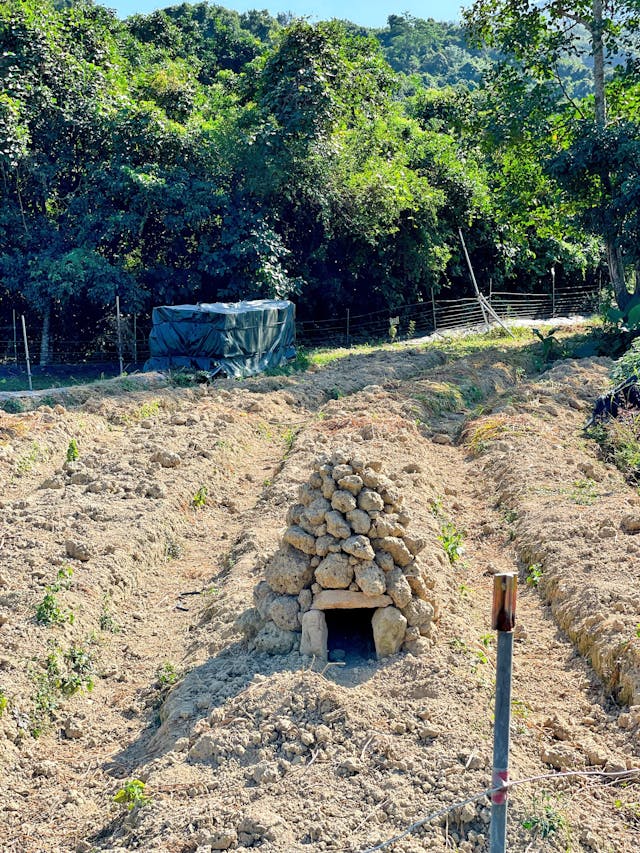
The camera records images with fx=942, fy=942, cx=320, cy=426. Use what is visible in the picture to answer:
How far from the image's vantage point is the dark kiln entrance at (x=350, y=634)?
6.75 m

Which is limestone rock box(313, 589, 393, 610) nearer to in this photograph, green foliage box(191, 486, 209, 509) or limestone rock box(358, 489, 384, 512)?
limestone rock box(358, 489, 384, 512)

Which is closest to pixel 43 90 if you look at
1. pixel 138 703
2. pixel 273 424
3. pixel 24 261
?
pixel 24 261

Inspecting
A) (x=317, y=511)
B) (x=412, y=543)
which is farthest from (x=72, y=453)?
(x=412, y=543)

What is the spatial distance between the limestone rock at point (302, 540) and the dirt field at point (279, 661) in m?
0.78

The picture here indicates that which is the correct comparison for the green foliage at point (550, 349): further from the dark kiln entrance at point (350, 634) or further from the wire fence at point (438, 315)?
the dark kiln entrance at point (350, 634)

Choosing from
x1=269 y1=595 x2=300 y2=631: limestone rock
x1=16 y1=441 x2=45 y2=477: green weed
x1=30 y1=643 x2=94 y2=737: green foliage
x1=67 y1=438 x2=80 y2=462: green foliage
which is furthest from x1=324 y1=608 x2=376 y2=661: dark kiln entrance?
x1=16 y1=441 x2=45 y2=477: green weed

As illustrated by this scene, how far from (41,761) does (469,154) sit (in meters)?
27.0

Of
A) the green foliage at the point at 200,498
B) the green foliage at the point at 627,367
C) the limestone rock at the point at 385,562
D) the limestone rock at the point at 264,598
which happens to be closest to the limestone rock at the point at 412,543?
the limestone rock at the point at 385,562

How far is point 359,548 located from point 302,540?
474mm

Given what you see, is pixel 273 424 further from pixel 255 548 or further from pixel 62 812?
pixel 62 812

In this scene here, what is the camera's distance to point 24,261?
21.7 metres

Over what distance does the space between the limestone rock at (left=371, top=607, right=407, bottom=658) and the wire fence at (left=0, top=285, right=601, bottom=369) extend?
1583cm

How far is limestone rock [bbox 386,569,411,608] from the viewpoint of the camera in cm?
657

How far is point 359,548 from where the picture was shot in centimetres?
656
